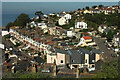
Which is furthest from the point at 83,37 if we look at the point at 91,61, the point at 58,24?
the point at 58,24

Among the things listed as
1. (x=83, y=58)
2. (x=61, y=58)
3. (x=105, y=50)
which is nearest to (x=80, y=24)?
(x=105, y=50)

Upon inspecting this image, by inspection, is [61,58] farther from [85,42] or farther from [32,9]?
[32,9]

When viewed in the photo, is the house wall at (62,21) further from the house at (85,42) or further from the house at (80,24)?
the house at (85,42)

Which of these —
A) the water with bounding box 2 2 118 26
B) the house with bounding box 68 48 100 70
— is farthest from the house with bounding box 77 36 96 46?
the water with bounding box 2 2 118 26

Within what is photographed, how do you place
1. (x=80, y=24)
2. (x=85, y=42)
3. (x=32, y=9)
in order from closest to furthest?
(x=85, y=42) → (x=80, y=24) → (x=32, y=9)

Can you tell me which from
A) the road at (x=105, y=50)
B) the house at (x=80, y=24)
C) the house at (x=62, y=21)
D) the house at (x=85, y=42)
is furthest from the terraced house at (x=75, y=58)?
the house at (x=62, y=21)

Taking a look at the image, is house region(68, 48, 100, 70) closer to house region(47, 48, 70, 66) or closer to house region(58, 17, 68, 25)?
house region(47, 48, 70, 66)

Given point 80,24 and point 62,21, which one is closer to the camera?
point 80,24

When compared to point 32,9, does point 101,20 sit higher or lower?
lower

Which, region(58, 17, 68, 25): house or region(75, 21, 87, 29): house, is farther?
region(58, 17, 68, 25): house
